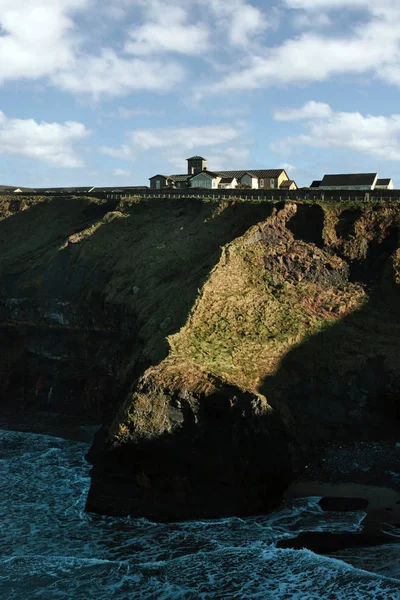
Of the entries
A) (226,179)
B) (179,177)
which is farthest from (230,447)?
(179,177)

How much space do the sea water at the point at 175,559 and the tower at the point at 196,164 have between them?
6420 centimetres

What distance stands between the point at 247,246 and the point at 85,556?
2572 centimetres

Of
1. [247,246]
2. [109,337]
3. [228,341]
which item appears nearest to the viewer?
[228,341]

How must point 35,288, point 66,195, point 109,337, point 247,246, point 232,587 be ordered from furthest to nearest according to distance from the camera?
point 66,195 → point 35,288 → point 109,337 → point 247,246 → point 232,587

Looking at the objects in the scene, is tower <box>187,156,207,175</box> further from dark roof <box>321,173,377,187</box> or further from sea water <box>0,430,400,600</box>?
sea water <box>0,430,400,600</box>

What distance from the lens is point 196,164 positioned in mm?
91938

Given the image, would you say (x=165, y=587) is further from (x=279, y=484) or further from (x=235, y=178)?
(x=235, y=178)

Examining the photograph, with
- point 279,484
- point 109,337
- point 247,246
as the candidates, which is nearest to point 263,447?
point 279,484

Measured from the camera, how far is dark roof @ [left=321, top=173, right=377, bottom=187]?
74.8 m

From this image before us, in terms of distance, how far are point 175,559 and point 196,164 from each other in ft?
235

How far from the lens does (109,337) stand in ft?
169

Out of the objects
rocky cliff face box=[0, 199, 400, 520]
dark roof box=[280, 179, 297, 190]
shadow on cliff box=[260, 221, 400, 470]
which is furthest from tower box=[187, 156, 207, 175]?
shadow on cliff box=[260, 221, 400, 470]

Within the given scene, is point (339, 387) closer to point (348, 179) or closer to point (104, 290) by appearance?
point (104, 290)

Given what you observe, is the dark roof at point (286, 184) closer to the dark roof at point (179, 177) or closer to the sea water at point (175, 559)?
the dark roof at point (179, 177)
